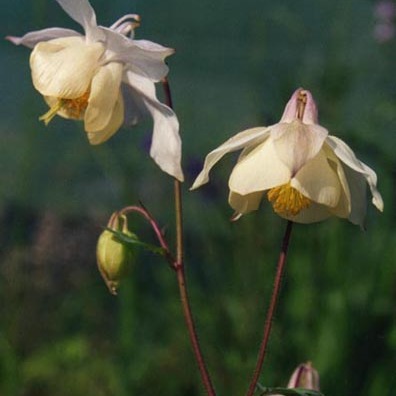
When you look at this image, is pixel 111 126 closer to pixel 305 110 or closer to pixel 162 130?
pixel 162 130

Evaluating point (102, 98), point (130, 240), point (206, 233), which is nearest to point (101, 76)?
point (102, 98)

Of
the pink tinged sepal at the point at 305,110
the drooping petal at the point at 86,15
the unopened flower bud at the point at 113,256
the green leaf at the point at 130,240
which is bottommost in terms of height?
the unopened flower bud at the point at 113,256

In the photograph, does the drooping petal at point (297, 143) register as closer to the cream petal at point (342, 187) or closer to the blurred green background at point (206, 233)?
the cream petal at point (342, 187)

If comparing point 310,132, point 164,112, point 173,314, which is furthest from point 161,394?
point 310,132

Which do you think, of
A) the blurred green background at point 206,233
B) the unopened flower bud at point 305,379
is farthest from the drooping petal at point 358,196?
the blurred green background at point 206,233

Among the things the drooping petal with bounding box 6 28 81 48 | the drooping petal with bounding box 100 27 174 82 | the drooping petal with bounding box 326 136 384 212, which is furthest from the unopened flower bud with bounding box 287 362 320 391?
the drooping petal with bounding box 6 28 81 48

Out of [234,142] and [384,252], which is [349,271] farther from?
[234,142]

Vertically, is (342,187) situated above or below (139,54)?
below
